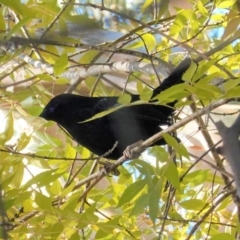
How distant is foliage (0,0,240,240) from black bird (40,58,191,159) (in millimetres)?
34

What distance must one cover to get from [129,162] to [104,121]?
21cm

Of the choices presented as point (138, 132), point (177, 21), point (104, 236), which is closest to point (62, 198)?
point (104, 236)

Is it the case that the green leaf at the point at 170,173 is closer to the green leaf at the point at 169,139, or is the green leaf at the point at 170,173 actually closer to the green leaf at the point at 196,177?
the green leaf at the point at 169,139

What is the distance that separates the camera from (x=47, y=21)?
0.75m

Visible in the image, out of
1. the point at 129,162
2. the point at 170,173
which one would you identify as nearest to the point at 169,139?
the point at 170,173

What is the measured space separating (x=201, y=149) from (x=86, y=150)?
0.36 meters

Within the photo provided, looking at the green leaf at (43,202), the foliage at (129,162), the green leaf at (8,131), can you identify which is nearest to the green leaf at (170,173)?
the foliage at (129,162)

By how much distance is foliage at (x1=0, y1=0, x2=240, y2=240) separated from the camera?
464 millimetres

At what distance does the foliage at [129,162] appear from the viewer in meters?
0.46

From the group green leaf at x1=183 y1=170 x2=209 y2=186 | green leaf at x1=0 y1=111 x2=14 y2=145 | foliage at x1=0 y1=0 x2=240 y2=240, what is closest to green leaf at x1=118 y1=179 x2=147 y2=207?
foliage at x1=0 y1=0 x2=240 y2=240

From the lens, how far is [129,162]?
27.6 inches

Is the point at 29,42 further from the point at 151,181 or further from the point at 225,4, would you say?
the point at 225,4

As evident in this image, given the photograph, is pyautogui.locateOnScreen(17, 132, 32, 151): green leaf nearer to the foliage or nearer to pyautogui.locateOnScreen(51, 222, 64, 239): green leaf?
the foliage

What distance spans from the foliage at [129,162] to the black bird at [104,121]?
1.3 inches
